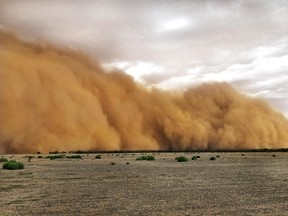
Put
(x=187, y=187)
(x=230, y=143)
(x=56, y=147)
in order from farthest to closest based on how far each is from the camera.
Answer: (x=230, y=143) → (x=56, y=147) → (x=187, y=187)

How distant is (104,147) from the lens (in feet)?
422

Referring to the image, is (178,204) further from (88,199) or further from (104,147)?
(104,147)

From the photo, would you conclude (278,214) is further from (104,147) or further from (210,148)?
(210,148)

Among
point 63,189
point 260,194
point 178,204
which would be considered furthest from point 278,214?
point 63,189

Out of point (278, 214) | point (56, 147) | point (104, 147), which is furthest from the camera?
point (104, 147)

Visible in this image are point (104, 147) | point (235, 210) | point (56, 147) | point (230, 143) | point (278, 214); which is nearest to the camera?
point (278, 214)

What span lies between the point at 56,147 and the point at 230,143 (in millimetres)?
57080

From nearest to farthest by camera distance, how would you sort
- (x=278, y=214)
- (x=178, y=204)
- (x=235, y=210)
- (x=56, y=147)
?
1. (x=278, y=214)
2. (x=235, y=210)
3. (x=178, y=204)
4. (x=56, y=147)

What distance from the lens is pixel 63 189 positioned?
21.8 meters

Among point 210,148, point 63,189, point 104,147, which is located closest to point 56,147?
point 104,147

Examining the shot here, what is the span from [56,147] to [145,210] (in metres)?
109

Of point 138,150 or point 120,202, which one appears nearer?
point 120,202

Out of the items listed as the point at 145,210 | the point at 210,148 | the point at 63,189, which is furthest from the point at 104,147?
the point at 145,210

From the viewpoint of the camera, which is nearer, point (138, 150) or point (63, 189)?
point (63, 189)
